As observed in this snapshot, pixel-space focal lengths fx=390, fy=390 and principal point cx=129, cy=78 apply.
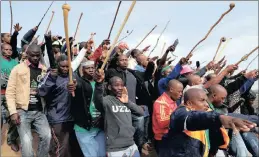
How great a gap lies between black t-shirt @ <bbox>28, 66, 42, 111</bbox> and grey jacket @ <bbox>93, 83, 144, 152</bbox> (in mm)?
982

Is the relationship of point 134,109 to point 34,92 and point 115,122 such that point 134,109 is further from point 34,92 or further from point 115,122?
point 34,92

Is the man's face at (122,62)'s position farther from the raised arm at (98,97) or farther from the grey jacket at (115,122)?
the raised arm at (98,97)

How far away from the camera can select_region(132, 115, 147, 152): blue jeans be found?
594 cm

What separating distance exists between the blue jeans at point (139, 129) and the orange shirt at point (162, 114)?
64 cm

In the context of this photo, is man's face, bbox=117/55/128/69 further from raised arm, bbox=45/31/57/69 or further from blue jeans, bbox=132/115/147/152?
raised arm, bbox=45/31/57/69

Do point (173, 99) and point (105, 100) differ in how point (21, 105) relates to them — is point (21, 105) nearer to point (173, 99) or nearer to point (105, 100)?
point (105, 100)

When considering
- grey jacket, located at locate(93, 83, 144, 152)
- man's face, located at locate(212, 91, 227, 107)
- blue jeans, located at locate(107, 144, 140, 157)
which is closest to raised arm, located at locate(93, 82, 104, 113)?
grey jacket, located at locate(93, 83, 144, 152)

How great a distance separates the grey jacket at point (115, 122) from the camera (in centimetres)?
508

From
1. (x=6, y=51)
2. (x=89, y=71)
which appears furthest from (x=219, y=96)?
(x=6, y=51)

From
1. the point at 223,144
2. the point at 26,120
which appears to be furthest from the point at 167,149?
the point at 26,120

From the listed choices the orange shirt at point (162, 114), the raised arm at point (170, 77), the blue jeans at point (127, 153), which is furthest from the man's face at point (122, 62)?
the blue jeans at point (127, 153)

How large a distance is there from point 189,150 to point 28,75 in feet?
8.43

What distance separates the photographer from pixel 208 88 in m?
5.81

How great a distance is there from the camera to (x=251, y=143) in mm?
6820
